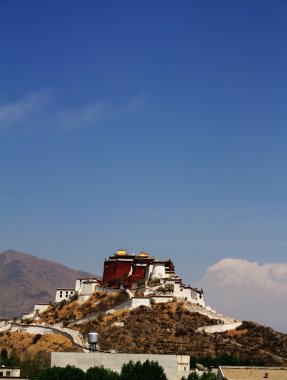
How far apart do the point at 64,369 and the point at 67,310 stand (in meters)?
41.9

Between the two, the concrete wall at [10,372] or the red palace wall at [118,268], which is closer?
the concrete wall at [10,372]

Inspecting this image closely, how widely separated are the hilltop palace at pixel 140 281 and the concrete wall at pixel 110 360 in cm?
2825

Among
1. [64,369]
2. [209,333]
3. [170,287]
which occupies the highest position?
[170,287]

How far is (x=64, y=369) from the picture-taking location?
7512 centimetres

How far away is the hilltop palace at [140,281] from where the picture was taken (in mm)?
110812

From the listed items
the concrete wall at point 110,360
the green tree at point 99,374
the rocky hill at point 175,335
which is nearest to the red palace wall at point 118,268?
the rocky hill at point 175,335

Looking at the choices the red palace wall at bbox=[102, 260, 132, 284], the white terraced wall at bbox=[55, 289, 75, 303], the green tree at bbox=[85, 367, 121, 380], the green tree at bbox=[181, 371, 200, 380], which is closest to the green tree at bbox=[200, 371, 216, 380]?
the green tree at bbox=[181, 371, 200, 380]

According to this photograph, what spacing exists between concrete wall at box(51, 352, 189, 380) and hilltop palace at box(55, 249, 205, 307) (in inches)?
1112

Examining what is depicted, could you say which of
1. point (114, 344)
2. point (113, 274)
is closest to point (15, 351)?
point (114, 344)

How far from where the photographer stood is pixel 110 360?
264 feet

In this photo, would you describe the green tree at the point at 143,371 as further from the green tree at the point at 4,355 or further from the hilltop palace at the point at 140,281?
the hilltop palace at the point at 140,281

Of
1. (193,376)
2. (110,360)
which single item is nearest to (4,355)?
(110,360)

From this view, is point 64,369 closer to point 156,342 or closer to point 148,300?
point 156,342

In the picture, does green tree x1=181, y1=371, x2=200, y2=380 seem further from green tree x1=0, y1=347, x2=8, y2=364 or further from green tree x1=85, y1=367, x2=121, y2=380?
green tree x1=0, y1=347, x2=8, y2=364
